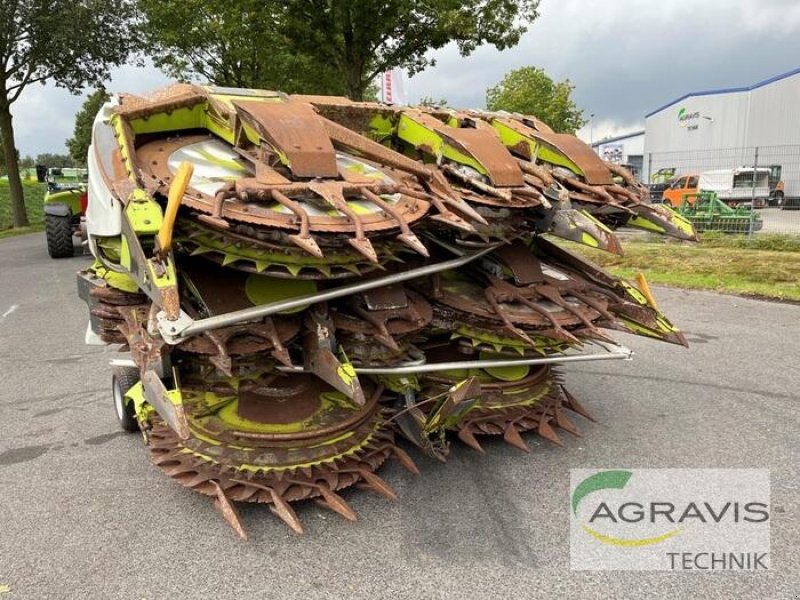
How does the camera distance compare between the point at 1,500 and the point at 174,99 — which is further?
the point at 174,99

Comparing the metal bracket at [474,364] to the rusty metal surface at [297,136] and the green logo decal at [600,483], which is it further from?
the rusty metal surface at [297,136]

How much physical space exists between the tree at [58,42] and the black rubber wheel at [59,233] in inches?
319

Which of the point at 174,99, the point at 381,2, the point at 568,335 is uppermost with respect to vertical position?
the point at 381,2

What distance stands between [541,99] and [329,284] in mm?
33331

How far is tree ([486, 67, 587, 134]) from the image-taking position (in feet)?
108

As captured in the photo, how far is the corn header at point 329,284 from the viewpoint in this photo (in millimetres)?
2648

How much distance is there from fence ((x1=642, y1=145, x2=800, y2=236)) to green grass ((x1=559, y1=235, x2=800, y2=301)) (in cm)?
738

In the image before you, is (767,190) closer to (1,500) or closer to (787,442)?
(787,442)

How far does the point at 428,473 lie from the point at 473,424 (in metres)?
0.37

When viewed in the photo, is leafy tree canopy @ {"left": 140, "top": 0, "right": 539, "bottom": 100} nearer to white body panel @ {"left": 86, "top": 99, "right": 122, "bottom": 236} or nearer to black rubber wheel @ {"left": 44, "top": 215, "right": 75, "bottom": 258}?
black rubber wheel @ {"left": 44, "top": 215, "right": 75, "bottom": 258}

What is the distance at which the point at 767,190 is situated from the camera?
2114 cm

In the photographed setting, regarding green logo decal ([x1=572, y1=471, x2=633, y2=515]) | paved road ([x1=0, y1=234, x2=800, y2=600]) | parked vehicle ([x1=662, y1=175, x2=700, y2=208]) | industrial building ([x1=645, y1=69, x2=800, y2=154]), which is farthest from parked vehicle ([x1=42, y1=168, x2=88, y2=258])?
industrial building ([x1=645, y1=69, x2=800, y2=154])

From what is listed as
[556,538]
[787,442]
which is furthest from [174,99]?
[787,442]

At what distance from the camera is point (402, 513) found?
2.96 m
